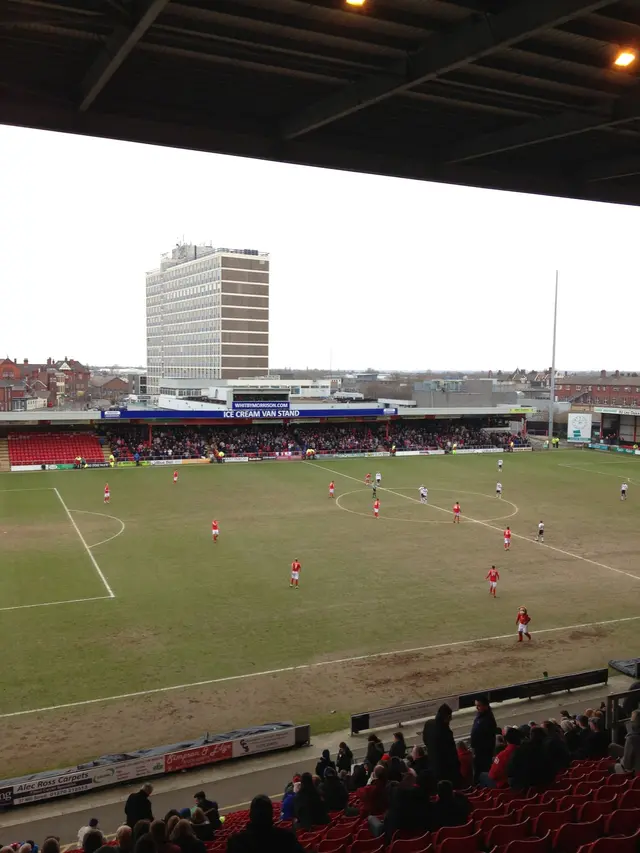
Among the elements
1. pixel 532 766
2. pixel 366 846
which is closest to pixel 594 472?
pixel 532 766

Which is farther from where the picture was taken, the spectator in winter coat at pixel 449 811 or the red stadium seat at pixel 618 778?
the red stadium seat at pixel 618 778

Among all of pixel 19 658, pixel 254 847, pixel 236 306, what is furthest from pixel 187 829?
pixel 236 306

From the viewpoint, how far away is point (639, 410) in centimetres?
7350

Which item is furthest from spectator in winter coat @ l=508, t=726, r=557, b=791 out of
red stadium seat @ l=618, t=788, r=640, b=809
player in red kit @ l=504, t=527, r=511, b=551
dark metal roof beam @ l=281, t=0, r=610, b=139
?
player in red kit @ l=504, t=527, r=511, b=551

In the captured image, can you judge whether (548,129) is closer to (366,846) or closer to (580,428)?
(366,846)

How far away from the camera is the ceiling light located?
23.6 feet

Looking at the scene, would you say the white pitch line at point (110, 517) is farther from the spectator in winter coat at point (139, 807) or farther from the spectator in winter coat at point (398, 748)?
the spectator in winter coat at point (139, 807)

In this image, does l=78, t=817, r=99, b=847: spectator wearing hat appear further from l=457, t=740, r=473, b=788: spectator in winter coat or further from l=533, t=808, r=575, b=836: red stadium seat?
l=457, t=740, r=473, b=788: spectator in winter coat

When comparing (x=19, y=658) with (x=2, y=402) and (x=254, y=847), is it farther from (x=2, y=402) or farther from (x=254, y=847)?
(x=2, y=402)

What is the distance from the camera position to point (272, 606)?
922 inches

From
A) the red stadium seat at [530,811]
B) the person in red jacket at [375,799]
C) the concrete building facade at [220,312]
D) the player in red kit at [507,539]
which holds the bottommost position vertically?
the player in red kit at [507,539]

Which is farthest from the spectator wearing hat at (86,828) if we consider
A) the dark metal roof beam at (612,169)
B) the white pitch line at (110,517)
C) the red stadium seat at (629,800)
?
the white pitch line at (110,517)

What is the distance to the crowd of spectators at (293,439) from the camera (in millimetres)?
62469

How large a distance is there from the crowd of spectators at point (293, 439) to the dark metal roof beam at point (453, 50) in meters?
53.4
